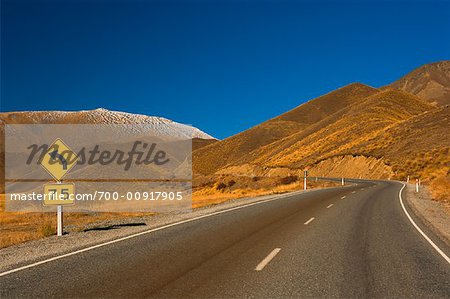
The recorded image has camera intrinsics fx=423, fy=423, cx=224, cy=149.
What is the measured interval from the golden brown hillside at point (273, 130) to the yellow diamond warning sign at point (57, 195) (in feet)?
386

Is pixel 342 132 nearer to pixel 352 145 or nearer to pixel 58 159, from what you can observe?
pixel 352 145

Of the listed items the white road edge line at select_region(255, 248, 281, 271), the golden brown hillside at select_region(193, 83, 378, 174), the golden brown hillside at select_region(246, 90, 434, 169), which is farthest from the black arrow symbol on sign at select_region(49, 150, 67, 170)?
the golden brown hillside at select_region(193, 83, 378, 174)

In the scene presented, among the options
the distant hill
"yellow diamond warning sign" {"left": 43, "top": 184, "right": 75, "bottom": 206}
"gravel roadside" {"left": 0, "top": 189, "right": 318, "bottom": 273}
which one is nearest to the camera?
"gravel roadside" {"left": 0, "top": 189, "right": 318, "bottom": 273}

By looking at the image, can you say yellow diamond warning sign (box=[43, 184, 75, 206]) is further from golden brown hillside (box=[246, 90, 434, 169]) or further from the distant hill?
golden brown hillside (box=[246, 90, 434, 169])

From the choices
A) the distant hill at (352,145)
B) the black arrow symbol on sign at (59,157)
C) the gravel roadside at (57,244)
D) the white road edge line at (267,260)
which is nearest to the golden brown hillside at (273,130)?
the distant hill at (352,145)

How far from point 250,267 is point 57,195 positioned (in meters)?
6.67

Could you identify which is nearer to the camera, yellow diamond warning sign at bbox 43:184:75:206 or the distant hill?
yellow diamond warning sign at bbox 43:184:75:206

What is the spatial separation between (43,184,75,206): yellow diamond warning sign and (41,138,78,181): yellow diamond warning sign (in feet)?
0.87

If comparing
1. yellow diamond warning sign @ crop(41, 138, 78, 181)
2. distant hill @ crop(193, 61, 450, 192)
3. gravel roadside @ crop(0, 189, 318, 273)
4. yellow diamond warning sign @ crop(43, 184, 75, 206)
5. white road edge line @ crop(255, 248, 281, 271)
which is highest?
distant hill @ crop(193, 61, 450, 192)

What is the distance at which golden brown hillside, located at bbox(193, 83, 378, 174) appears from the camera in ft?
466

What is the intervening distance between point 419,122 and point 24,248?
8162 cm

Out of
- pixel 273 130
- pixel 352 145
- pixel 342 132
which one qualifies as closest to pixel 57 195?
pixel 352 145

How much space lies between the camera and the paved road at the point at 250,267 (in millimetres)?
6105

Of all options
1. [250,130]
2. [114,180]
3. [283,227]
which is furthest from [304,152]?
[283,227]
